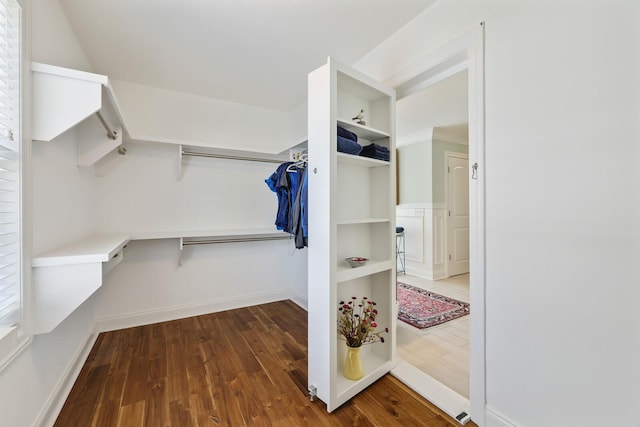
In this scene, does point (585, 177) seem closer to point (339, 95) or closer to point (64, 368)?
point (339, 95)

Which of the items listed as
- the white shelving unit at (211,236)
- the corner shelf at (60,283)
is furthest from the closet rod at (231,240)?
the corner shelf at (60,283)

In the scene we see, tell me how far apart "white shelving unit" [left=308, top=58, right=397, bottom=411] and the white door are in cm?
311

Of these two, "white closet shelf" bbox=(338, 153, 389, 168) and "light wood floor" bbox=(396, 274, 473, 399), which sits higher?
"white closet shelf" bbox=(338, 153, 389, 168)

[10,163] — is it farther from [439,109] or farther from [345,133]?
[439,109]

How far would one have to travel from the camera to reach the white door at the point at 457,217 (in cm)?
457

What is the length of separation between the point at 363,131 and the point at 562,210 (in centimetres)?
120

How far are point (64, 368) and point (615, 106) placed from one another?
3.19 m

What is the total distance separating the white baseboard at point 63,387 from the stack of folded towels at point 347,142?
7.11ft

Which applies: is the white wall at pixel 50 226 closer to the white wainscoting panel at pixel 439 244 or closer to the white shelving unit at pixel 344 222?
the white shelving unit at pixel 344 222

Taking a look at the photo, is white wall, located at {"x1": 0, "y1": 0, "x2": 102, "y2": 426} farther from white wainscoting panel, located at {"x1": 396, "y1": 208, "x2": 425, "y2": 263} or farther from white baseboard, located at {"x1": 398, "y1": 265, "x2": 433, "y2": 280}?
white wainscoting panel, located at {"x1": 396, "y1": 208, "x2": 425, "y2": 263}

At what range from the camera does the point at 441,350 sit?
2.21 metres

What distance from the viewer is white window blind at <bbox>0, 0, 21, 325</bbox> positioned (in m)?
1.06

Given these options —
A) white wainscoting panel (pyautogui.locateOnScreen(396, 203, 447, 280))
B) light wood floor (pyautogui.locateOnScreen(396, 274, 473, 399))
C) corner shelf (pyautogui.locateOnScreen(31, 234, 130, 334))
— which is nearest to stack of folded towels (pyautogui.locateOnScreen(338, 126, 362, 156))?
corner shelf (pyautogui.locateOnScreen(31, 234, 130, 334))

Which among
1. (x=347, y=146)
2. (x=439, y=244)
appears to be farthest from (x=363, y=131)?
(x=439, y=244)
